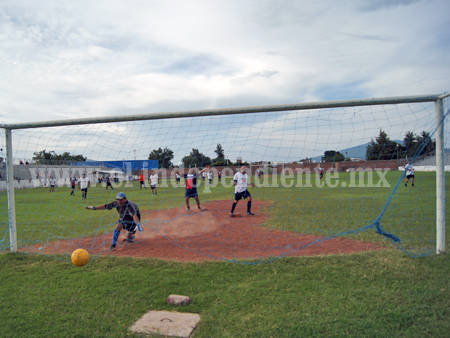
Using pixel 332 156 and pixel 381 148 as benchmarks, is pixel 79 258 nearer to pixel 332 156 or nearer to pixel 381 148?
pixel 332 156

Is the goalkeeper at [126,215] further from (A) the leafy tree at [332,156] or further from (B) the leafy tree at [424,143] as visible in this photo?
(B) the leafy tree at [424,143]

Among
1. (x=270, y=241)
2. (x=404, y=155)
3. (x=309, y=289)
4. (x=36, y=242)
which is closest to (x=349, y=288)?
(x=309, y=289)

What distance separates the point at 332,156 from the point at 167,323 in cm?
481

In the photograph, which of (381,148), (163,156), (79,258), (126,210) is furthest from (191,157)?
(381,148)

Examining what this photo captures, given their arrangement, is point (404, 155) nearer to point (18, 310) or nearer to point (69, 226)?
point (18, 310)

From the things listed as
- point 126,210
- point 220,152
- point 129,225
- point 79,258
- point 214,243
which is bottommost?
point 214,243

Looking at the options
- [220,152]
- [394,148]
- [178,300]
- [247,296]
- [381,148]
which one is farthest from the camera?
[220,152]

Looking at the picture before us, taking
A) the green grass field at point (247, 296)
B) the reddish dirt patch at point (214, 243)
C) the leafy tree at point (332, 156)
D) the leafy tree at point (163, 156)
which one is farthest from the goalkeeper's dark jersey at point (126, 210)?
the leafy tree at point (332, 156)

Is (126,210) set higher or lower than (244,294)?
higher

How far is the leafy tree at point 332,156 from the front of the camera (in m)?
6.25

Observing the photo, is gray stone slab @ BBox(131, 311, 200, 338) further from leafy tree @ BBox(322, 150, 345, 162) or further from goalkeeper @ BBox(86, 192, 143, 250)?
leafy tree @ BBox(322, 150, 345, 162)

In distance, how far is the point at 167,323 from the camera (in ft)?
10.9

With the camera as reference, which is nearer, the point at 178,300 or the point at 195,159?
the point at 178,300

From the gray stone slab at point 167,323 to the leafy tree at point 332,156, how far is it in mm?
4359
